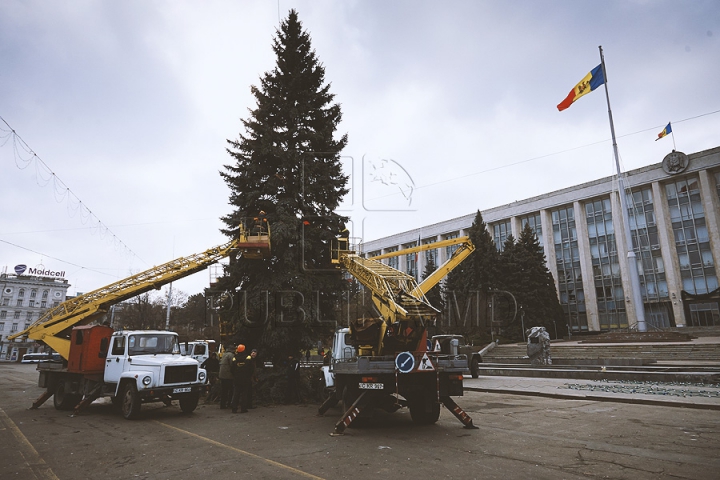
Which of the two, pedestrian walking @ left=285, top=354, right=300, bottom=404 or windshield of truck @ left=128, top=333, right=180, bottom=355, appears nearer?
windshield of truck @ left=128, top=333, right=180, bottom=355

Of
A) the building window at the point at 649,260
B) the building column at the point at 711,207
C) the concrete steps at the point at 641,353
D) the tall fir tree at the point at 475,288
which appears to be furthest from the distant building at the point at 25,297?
the building column at the point at 711,207

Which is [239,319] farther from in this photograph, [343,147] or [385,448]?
[385,448]

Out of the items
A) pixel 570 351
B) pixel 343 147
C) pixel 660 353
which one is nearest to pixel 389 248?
pixel 570 351

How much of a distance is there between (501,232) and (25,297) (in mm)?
111815

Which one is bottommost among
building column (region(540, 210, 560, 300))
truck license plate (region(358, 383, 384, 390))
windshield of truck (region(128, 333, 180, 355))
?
truck license plate (region(358, 383, 384, 390))

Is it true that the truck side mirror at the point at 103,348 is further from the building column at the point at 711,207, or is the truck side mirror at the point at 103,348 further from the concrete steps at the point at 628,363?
the building column at the point at 711,207

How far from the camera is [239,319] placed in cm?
1744

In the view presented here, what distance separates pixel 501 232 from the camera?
71375 mm

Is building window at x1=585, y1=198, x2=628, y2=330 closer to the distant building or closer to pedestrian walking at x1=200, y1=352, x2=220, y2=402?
pedestrian walking at x1=200, y1=352, x2=220, y2=402

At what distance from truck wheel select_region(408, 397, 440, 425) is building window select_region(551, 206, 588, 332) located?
186 ft

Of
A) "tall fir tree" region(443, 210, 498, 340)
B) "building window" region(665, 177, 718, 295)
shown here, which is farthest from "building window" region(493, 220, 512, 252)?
"building window" region(665, 177, 718, 295)

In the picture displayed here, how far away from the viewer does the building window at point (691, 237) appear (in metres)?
48.5

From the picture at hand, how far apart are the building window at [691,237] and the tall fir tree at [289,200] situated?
5024cm

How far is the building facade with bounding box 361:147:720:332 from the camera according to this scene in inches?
1925
